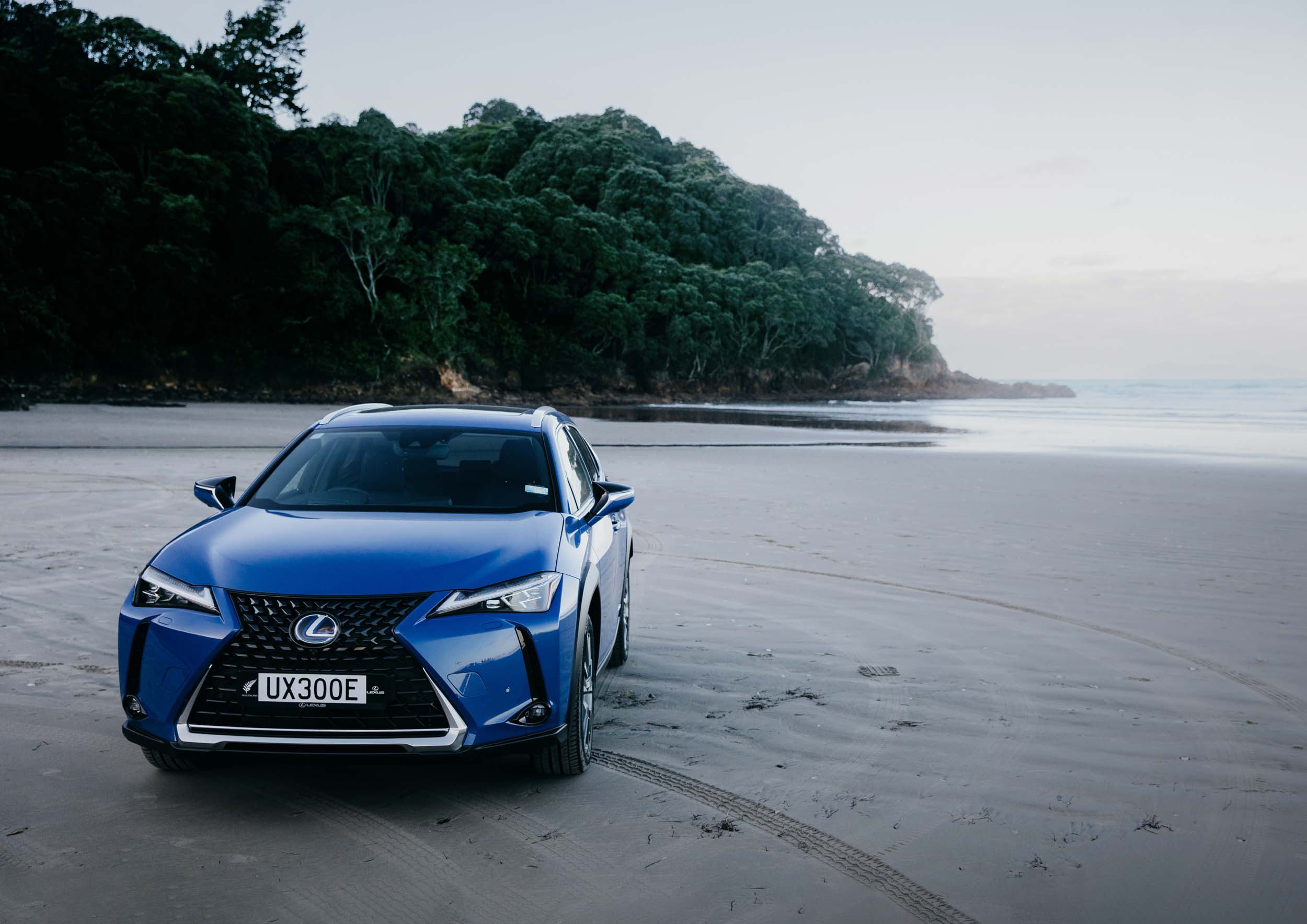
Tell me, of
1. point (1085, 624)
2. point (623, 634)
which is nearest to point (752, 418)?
point (1085, 624)

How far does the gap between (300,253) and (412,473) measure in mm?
58831

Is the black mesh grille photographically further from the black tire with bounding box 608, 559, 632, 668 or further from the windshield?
the black tire with bounding box 608, 559, 632, 668

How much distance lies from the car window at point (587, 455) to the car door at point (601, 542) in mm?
15

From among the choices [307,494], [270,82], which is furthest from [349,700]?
[270,82]

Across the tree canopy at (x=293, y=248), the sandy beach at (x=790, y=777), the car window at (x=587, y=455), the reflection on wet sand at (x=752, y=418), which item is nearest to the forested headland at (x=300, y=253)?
the tree canopy at (x=293, y=248)

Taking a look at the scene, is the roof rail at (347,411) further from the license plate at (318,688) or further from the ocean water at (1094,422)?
the ocean water at (1094,422)

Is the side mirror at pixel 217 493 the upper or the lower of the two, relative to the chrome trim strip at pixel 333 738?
upper

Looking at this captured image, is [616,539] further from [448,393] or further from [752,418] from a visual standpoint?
[448,393]

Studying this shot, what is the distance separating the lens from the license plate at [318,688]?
3.74m

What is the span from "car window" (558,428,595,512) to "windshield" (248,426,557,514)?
180 millimetres

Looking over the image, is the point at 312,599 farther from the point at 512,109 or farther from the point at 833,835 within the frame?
the point at 512,109

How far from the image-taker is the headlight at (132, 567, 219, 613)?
3.92m

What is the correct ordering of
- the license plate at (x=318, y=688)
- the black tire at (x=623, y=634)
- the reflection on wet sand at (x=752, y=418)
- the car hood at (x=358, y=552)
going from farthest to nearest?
the reflection on wet sand at (x=752, y=418), the black tire at (x=623, y=634), the car hood at (x=358, y=552), the license plate at (x=318, y=688)

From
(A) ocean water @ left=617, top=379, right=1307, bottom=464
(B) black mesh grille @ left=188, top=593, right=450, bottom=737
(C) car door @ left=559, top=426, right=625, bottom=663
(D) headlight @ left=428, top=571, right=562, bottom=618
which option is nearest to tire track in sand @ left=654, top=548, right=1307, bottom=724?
(C) car door @ left=559, top=426, right=625, bottom=663
